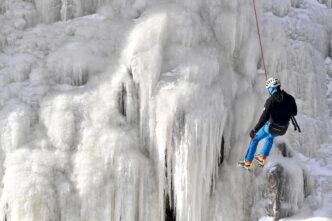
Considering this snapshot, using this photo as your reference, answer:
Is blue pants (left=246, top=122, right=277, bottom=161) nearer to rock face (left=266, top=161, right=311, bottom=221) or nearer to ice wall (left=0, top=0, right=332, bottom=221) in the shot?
ice wall (left=0, top=0, right=332, bottom=221)

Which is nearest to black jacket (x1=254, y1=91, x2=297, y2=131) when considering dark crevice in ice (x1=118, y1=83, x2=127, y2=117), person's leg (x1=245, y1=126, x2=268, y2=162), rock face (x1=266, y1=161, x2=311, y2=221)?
person's leg (x1=245, y1=126, x2=268, y2=162)

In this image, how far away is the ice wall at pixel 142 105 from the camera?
813 centimetres

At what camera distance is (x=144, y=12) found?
9.62m

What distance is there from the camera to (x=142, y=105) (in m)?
8.59

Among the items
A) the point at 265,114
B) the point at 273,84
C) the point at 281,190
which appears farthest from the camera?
the point at 281,190

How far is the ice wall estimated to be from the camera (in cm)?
813

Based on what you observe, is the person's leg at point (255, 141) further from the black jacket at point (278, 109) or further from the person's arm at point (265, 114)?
the black jacket at point (278, 109)

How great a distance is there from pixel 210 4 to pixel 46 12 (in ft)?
11.0

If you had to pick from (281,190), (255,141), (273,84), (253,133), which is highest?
(273,84)

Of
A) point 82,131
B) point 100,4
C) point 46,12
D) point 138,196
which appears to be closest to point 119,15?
point 100,4

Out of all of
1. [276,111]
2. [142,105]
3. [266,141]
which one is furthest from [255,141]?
[142,105]

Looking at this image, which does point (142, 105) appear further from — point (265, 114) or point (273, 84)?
point (273, 84)

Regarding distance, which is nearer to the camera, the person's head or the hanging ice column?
the person's head

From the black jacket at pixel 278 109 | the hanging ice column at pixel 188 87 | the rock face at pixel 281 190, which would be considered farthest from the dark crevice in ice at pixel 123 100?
the rock face at pixel 281 190
